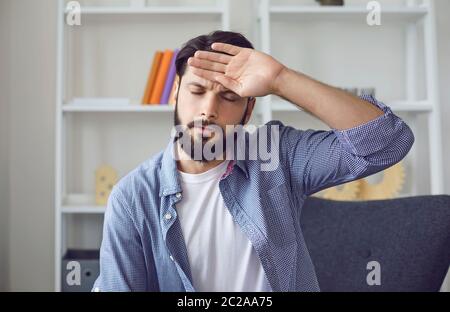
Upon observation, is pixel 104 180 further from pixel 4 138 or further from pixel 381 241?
pixel 381 241

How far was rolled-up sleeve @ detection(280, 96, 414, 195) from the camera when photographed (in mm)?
636

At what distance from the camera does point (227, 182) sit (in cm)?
70

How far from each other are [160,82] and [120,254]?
915mm

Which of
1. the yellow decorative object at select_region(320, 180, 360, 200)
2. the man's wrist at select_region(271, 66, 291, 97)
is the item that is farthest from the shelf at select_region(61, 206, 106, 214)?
the man's wrist at select_region(271, 66, 291, 97)

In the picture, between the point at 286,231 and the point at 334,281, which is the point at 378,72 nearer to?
the point at 334,281

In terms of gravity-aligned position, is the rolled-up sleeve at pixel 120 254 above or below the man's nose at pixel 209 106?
below

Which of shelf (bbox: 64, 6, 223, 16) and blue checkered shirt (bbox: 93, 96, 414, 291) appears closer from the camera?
blue checkered shirt (bbox: 93, 96, 414, 291)

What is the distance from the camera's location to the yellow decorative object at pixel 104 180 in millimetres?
1518

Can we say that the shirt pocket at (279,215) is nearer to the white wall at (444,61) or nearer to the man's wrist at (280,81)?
the man's wrist at (280,81)

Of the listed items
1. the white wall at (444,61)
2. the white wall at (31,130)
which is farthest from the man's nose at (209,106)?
the white wall at (444,61)

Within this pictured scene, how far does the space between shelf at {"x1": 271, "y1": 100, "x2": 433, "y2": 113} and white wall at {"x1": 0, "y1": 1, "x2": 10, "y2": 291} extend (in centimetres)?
67

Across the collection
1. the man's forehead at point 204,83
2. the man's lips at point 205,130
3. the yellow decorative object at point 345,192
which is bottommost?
the yellow decorative object at point 345,192

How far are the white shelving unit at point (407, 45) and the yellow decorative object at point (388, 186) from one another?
9 cm

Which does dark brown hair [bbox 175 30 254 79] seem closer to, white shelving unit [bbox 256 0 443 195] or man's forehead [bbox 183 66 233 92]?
man's forehead [bbox 183 66 233 92]
